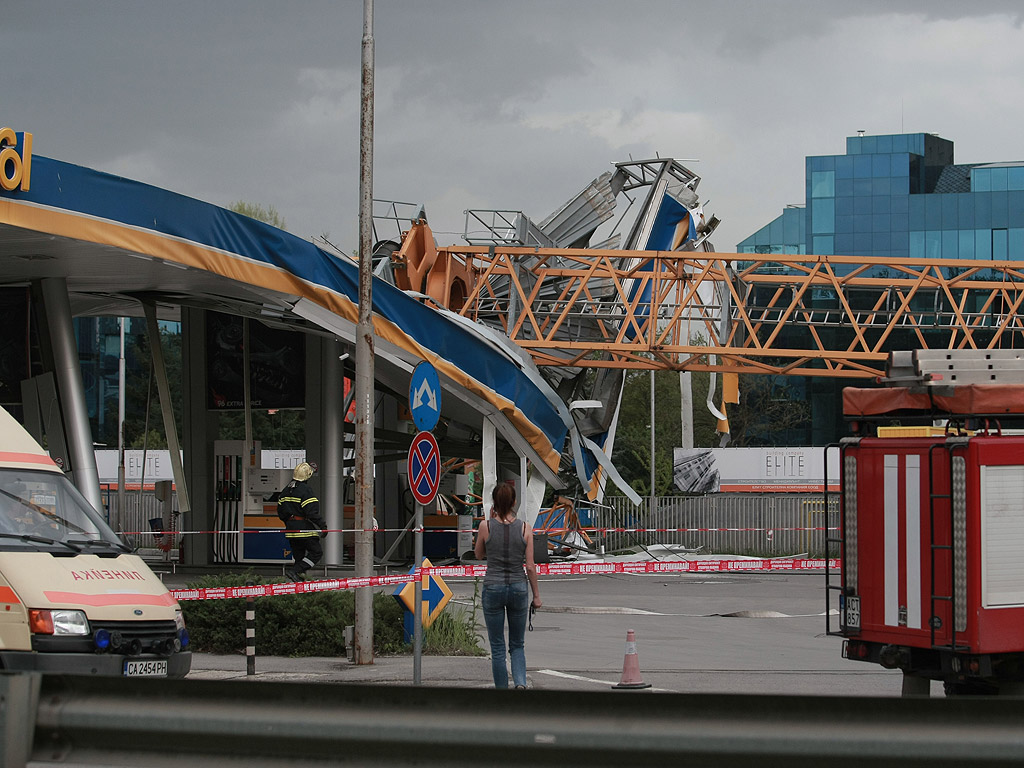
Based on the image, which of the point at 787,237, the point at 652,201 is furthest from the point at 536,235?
the point at 787,237

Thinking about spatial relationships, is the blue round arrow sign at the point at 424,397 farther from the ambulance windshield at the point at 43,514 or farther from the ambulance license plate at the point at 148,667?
the ambulance license plate at the point at 148,667

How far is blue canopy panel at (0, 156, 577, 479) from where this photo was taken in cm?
1764

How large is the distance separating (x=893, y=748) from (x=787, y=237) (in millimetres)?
91308

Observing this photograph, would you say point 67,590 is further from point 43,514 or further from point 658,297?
point 658,297

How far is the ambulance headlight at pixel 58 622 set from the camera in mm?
8844

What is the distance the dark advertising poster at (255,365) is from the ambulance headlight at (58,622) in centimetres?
1893

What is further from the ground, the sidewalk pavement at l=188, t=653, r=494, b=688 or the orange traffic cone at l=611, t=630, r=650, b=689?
the orange traffic cone at l=611, t=630, r=650, b=689

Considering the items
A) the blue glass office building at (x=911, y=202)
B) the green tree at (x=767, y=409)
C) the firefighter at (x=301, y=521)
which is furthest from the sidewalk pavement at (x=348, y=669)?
the blue glass office building at (x=911, y=202)

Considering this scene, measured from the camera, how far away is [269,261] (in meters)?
21.6

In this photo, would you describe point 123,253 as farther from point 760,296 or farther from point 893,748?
point 760,296

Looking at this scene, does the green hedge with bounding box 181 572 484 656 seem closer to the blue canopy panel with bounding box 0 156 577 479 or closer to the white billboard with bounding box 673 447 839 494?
the blue canopy panel with bounding box 0 156 577 479

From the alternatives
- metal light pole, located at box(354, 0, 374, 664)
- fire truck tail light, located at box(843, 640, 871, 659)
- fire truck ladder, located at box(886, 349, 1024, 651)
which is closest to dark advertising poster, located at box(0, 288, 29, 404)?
metal light pole, located at box(354, 0, 374, 664)

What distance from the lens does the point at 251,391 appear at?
28.2 m

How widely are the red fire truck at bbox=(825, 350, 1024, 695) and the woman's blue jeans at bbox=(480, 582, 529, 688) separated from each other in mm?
2630
